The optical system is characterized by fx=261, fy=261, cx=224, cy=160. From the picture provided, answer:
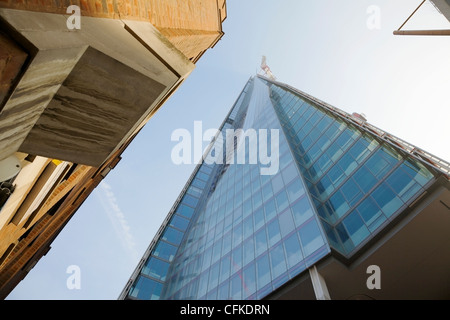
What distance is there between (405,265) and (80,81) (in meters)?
15.7

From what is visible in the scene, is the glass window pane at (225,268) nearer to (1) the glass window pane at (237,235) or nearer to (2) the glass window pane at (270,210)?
(1) the glass window pane at (237,235)

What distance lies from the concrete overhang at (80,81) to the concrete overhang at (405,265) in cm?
1228


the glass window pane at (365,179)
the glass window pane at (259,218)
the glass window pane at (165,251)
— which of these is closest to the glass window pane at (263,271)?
the glass window pane at (259,218)

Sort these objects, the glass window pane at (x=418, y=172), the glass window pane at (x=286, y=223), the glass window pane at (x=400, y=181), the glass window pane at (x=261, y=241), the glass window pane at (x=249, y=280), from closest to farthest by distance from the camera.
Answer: the glass window pane at (x=418, y=172), the glass window pane at (x=400, y=181), the glass window pane at (x=249, y=280), the glass window pane at (x=286, y=223), the glass window pane at (x=261, y=241)

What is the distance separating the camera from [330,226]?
14719 millimetres

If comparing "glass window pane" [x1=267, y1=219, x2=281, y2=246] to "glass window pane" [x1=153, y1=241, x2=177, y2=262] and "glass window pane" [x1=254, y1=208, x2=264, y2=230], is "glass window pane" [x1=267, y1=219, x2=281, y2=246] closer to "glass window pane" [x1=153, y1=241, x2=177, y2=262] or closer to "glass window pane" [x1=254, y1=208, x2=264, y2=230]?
"glass window pane" [x1=254, y1=208, x2=264, y2=230]

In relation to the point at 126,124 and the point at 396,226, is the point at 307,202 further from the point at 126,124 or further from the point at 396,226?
the point at 126,124

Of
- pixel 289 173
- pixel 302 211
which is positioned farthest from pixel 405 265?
pixel 289 173

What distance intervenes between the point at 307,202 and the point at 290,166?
18.2 feet

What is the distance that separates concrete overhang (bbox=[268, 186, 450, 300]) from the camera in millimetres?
12016

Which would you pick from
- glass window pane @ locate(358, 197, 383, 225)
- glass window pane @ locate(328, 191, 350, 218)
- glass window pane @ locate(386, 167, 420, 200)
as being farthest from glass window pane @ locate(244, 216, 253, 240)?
glass window pane @ locate(386, 167, 420, 200)

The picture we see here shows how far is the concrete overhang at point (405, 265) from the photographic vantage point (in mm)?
12016

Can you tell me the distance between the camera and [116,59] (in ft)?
7.65

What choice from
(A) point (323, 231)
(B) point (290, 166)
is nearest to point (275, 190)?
(B) point (290, 166)
